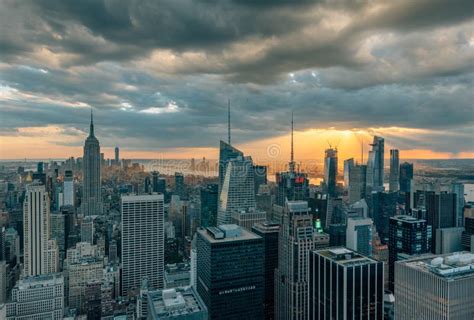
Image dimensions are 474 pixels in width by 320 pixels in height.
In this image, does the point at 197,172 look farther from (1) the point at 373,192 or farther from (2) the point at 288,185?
(1) the point at 373,192

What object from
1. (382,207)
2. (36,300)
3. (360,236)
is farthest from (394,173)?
(36,300)

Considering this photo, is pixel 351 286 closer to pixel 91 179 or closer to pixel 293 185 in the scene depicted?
pixel 293 185

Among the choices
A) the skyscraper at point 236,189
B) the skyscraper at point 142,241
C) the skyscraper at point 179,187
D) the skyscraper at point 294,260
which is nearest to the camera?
the skyscraper at point 294,260

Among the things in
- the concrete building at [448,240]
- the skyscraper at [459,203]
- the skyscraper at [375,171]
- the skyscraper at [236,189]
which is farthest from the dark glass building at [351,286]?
the skyscraper at [375,171]

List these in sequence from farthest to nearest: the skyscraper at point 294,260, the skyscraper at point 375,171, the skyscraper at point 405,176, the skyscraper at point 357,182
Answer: the skyscraper at point 357,182, the skyscraper at point 375,171, the skyscraper at point 405,176, the skyscraper at point 294,260

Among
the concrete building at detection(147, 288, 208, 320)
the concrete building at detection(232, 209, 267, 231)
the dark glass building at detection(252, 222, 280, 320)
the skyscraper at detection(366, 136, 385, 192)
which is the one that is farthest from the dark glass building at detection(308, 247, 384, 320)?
the skyscraper at detection(366, 136, 385, 192)

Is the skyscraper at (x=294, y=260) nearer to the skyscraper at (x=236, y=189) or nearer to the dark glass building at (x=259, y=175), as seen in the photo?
the skyscraper at (x=236, y=189)

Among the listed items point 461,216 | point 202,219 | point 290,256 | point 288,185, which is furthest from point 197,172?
point 461,216
